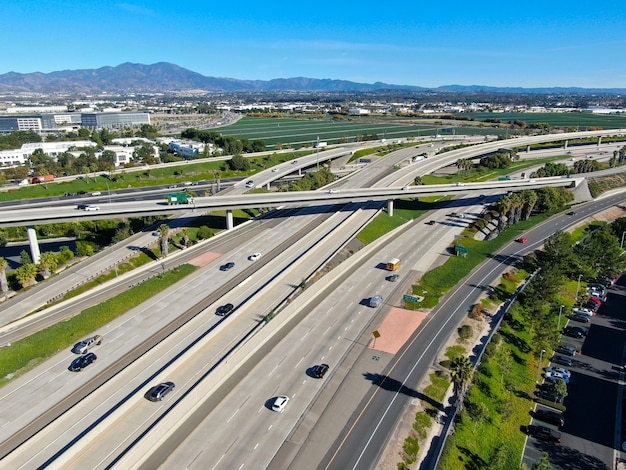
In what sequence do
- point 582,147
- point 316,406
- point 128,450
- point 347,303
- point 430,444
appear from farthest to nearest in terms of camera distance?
1. point 582,147
2. point 347,303
3. point 316,406
4. point 430,444
5. point 128,450

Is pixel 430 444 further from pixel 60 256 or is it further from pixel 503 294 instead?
pixel 60 256

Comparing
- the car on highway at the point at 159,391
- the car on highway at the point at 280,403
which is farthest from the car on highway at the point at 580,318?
the car on highway at the point at 159,391

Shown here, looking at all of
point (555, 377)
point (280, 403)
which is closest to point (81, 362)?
point (280, 403)

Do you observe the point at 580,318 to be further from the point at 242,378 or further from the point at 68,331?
the point at 68,331

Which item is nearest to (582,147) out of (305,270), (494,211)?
(494,211)

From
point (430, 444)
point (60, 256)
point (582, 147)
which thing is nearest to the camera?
point (430, 444)
